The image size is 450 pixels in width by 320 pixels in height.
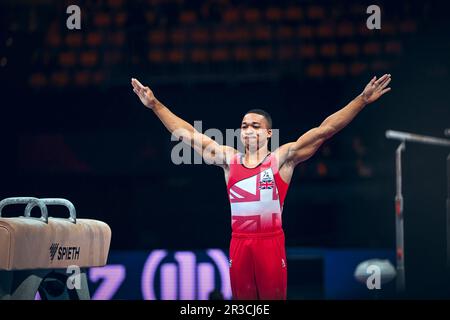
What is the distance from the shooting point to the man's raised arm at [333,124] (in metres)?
4.74

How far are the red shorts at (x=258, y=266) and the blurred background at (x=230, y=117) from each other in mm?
3620

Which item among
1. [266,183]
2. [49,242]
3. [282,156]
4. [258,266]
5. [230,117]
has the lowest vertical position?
[258,266]

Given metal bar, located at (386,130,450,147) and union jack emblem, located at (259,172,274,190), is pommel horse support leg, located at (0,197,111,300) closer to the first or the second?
union jack emblem, located at (259,172,274,190)

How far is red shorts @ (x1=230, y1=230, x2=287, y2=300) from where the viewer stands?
4.57m

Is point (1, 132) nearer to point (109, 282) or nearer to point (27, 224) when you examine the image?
point (109, 282)

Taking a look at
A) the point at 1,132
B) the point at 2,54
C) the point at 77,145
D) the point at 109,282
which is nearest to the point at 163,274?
the point at 109,282

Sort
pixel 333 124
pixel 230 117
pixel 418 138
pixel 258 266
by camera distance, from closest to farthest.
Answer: pixel 258 266
pixel 333 124
pixel 418 138
pixel 230 117

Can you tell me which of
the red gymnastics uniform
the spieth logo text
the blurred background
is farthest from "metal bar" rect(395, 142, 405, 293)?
the spieth logo text

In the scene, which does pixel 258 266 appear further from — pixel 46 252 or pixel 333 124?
pixel 46 252

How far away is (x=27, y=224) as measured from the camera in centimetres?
459

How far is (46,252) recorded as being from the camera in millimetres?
4812

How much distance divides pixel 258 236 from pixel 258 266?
0.59 feet

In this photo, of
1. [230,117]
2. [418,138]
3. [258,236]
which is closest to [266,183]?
[258,236]
